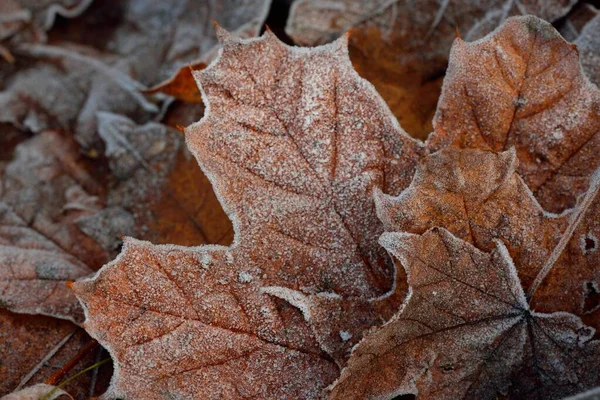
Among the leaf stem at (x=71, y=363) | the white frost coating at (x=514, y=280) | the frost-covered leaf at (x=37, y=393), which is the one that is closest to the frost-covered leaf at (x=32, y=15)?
the leaf stem at (x=71, y=363)

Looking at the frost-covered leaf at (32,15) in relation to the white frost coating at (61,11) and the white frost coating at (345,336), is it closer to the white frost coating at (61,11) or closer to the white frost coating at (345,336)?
the white frost coating at (61,11)

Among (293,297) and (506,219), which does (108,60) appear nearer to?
(293,297)

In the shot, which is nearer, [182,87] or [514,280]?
[514,280]

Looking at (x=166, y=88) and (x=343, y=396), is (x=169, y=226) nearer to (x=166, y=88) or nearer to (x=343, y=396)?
(x=166, y=88)

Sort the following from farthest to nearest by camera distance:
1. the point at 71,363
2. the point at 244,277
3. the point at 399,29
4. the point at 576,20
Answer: the point at 399,29, the point at 576,20, the point at 71,363, the point at 244,277

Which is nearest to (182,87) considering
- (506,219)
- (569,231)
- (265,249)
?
(265,249)

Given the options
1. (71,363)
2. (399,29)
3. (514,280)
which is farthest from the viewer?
(399,29)

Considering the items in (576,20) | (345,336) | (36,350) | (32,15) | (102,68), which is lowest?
(36,350)
